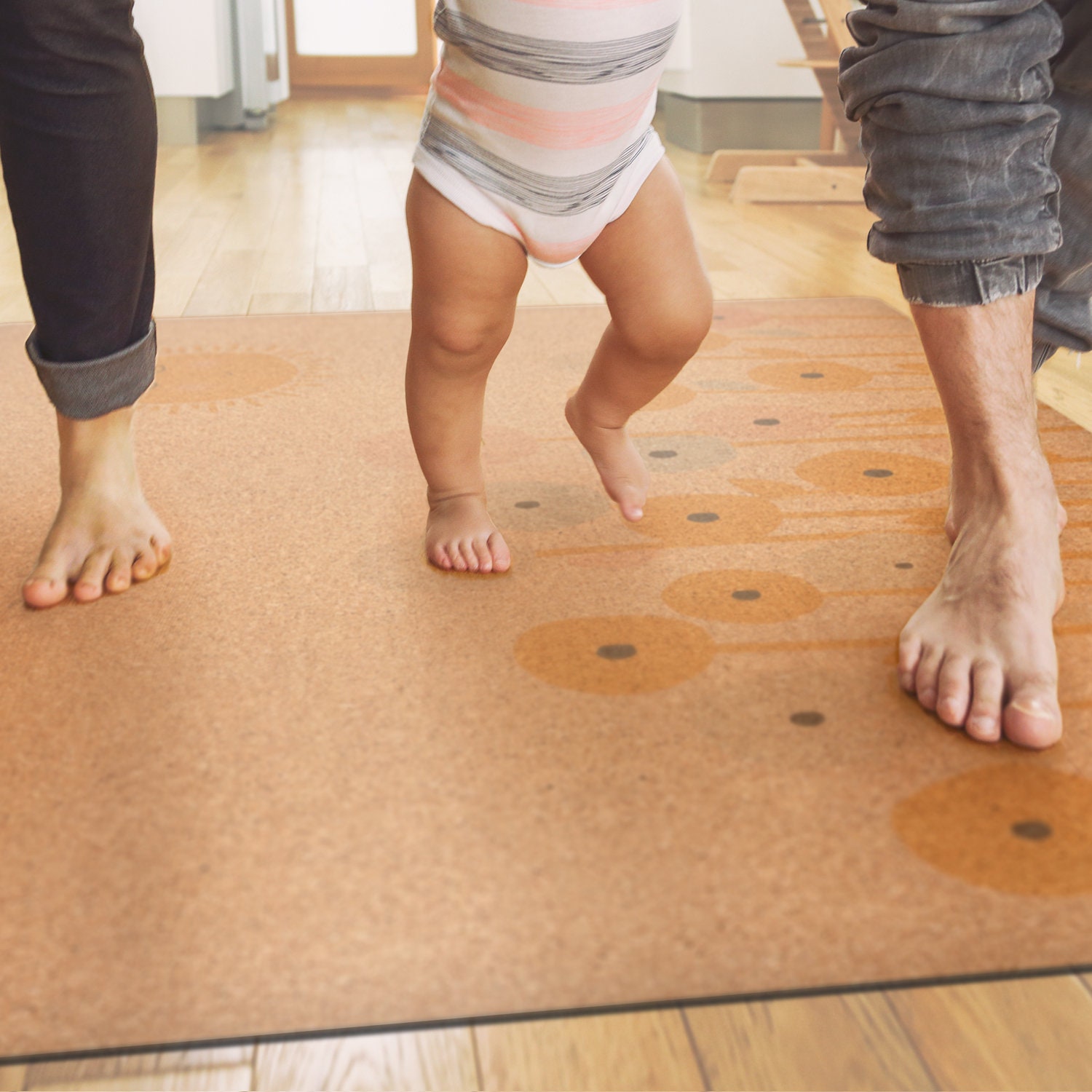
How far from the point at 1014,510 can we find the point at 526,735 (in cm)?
34

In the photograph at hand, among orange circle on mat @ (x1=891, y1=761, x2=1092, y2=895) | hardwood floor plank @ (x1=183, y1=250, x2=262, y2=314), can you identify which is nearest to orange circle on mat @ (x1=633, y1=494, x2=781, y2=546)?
orange circle on mat @ (x1=891, y1=761, x2=1092, y2=895)

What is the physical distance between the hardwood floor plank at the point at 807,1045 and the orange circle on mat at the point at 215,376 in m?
0.94

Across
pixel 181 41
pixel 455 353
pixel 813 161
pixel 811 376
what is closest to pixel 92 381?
pixel 455 353

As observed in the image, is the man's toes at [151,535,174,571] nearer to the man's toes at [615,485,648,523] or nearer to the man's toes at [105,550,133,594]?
the man's toes at [105,550,133,594]

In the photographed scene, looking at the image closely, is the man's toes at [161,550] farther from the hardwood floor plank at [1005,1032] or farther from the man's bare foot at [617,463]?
the hardwood floor plank at [1005,1032]

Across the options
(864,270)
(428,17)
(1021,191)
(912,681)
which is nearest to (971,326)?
(1021,191)

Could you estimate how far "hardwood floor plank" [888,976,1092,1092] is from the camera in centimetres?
43

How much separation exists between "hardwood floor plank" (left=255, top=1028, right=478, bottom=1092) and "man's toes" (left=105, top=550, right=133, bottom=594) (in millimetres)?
430

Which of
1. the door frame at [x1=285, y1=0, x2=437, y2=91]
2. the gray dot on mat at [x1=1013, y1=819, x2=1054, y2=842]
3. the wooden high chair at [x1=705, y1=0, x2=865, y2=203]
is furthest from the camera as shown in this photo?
the door frame at [x1=285, y1=0, x2=437, y2=91]

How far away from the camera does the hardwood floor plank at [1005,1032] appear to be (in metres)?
0.43

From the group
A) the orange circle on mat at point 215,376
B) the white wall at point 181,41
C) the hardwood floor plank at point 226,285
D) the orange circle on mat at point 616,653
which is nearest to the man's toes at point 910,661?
the orange circle on mat at point 616,653

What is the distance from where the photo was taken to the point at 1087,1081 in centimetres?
43

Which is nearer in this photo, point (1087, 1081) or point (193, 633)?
point (1087, 1081)

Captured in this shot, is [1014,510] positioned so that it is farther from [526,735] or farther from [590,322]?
[590,322]
